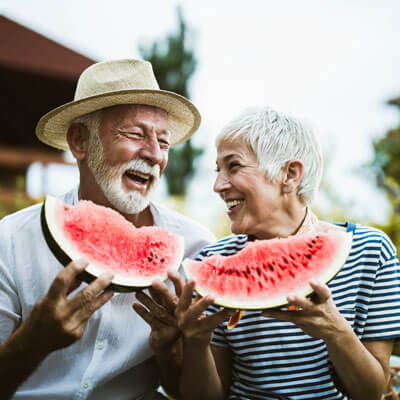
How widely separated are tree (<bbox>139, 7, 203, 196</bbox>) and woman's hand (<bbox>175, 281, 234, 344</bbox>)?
21.1 meters

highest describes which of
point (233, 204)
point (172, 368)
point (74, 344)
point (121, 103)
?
point (121, 103)

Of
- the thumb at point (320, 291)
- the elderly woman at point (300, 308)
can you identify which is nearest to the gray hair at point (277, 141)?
the elderly woman at point (300, 308)

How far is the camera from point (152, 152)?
2723 mm

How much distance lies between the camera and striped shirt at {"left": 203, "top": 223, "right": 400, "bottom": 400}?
213 cm

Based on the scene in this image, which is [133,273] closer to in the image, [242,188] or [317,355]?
[242,188]

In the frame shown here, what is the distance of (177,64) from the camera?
920 inches

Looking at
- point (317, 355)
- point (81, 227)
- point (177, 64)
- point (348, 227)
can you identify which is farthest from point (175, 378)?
point (177, 64)

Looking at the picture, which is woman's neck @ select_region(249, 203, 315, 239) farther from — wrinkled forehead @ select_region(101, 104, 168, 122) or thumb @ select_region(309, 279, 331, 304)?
wrinkled forehead @ select_region(101, 104, 168, 122)

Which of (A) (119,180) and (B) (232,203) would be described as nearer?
(B) (232,203)

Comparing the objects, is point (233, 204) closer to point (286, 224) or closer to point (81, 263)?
point (286, 224)

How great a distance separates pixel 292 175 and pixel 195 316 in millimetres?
1059

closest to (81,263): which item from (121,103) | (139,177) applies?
(139,177)

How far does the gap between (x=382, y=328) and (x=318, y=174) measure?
0.96 m

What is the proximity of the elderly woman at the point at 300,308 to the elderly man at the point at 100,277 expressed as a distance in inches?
14.0
